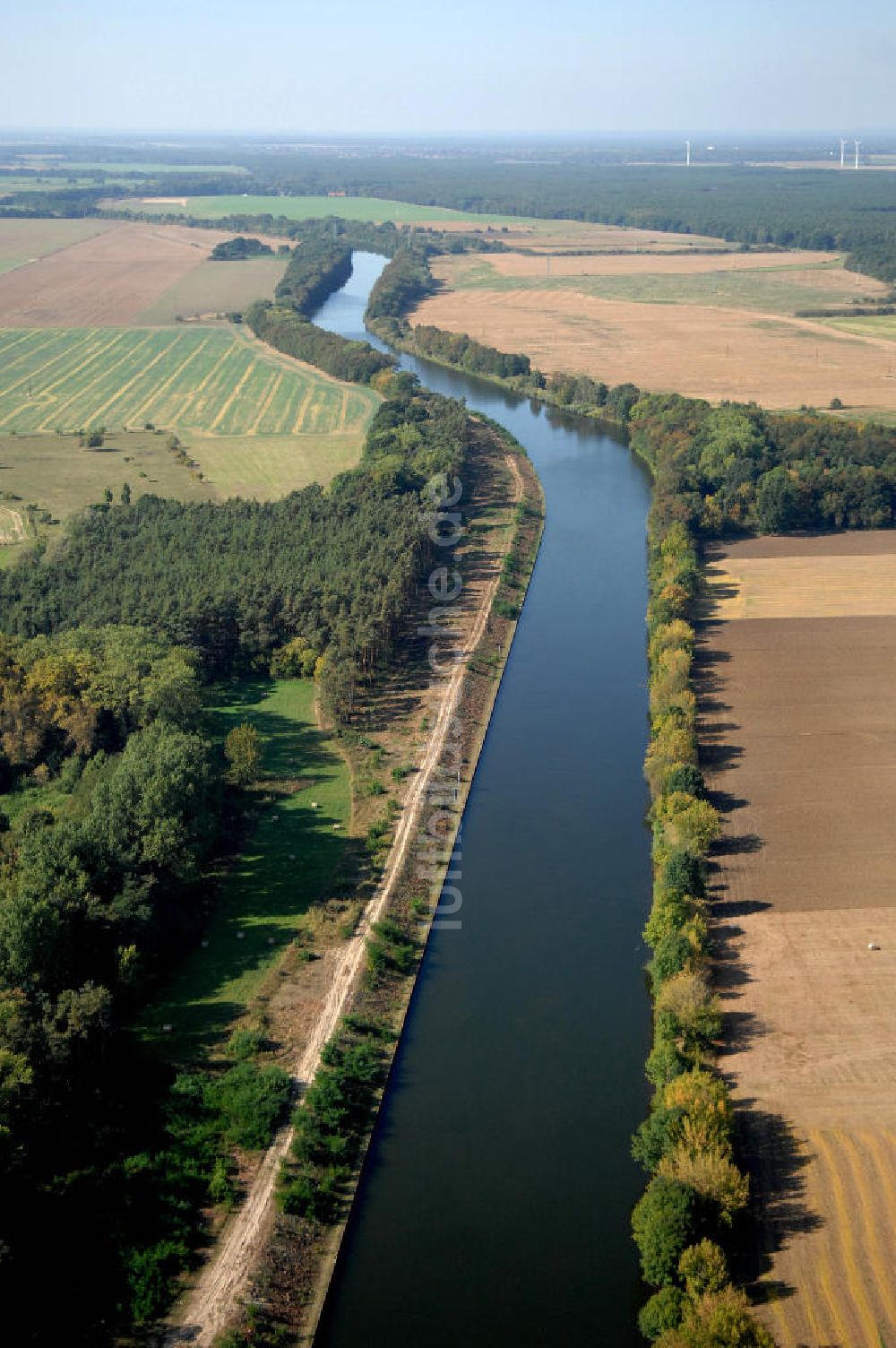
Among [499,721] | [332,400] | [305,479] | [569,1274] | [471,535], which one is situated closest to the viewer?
[569,1274]

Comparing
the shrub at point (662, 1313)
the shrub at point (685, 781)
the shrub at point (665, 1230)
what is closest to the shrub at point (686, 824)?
the shrub at point (685, 781)

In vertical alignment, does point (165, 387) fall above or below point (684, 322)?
below

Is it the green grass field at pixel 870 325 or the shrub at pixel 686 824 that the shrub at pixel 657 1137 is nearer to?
the shrub at pixel 686 824

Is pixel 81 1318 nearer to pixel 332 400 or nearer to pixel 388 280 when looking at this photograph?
pixel 332 400

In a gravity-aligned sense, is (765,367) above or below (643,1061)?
above

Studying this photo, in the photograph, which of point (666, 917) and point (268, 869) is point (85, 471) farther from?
point (666, 917)

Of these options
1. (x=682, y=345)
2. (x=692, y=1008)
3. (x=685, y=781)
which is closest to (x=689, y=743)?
(x=685, y=781)

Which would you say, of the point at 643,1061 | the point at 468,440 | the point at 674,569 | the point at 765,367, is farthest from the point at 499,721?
the point at 765,367

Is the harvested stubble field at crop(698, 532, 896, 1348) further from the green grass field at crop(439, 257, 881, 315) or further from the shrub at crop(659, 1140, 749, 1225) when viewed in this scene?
the green grass field at crop(439, 257, 881, 315)
